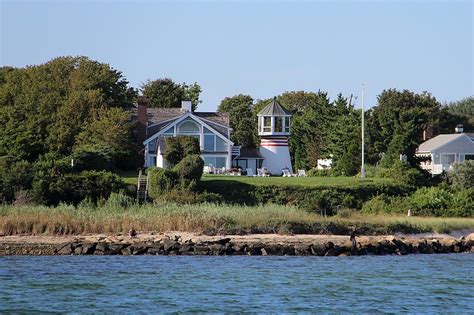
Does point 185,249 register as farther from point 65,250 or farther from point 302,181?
point 302,181

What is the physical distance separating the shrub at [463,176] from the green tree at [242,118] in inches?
1214

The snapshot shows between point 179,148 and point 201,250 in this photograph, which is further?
point 179,148

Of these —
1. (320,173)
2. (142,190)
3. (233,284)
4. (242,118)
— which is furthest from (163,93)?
(233,284)

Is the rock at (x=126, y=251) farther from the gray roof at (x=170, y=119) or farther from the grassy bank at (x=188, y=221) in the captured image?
the gray roof at (x=170, y=119)

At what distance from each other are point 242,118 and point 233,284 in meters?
72.5

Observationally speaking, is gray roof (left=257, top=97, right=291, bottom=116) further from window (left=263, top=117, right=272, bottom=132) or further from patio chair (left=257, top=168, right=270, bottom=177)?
patio chair (left=257, top=168, right=270, bottom=177)

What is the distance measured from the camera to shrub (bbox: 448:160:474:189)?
61.2 meters

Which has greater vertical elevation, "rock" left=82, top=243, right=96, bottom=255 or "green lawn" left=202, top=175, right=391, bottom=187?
"green lawn" left=202, top=175, right=391, bottom=187

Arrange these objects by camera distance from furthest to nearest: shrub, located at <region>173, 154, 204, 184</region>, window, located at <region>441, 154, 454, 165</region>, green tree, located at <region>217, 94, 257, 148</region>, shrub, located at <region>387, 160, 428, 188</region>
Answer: green tree, located at <region>217, 94, 257, 148</region> < window, located at <region>441, 154, 454, 165</region> < shrub, located at <region>387, 160, 428, 188</region> < shrub, located at <region>173, 154, 204, 184</region>

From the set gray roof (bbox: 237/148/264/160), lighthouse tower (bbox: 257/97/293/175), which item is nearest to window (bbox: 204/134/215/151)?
gray roof (bbox: 237/148/264/160)

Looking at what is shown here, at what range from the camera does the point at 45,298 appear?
28.5 meters

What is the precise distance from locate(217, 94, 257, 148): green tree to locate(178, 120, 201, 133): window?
18580mm

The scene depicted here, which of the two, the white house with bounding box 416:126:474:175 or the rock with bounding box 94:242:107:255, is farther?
the white house with bounding box 416:126:474:175

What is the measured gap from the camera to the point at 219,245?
4050 centimetres
